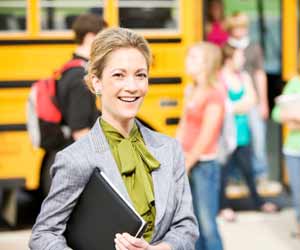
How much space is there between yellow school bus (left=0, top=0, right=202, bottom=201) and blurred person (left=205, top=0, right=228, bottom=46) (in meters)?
0.78

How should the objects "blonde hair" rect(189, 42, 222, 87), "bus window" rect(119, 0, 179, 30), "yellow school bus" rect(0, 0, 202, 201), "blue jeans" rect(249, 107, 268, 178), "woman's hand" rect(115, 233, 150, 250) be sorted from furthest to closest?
"blue jeans" rect(249, 107, 268, 178) → "bus window" rect(119, 0, 179, 30) → "yellow school bus" rect(0, 0, 202, 201) → "blonde hair" rect(189, 42, 222, 87) → "woman's hand" rect(115, 233, 150, 250)

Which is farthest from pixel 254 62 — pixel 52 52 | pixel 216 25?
pixel 52 52

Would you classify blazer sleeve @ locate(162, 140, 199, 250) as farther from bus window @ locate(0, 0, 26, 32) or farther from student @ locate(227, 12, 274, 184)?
student @ locate(227, 12, 274, 184)

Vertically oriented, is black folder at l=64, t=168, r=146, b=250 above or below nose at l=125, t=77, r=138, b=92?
below

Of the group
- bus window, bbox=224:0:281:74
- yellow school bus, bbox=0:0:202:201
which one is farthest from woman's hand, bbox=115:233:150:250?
bus window, bbox=224:0:281:74

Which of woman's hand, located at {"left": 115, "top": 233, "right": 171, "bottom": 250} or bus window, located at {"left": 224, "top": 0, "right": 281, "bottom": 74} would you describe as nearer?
woman's hand, located at {"left": 115, "top": 233, "right": 171, "bottom": 250}

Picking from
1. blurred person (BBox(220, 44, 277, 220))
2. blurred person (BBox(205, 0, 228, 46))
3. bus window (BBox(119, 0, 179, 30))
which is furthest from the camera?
blurred person (BBox(205, 0, 228, 46))

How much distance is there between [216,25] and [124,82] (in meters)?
4.34

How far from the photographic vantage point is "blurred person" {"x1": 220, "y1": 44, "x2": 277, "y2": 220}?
537cm

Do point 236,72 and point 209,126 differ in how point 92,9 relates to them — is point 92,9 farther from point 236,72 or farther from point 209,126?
point 209,126

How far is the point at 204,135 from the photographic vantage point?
3.86 metres

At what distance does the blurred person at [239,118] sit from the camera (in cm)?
537

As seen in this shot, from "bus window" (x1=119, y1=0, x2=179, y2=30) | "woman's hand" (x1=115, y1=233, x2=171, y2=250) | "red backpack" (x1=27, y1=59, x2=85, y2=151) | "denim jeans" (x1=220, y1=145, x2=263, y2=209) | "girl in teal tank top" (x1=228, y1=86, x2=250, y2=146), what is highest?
"bus window" (x1=119, y1=0, x2=179, y2=30)

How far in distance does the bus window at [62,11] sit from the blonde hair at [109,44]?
3.13 metres
